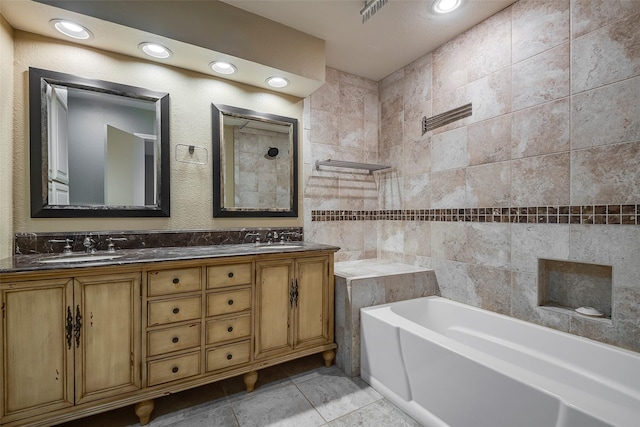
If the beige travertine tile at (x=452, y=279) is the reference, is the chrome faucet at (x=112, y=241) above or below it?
above

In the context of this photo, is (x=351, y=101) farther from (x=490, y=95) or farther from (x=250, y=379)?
(x=250, y=379)

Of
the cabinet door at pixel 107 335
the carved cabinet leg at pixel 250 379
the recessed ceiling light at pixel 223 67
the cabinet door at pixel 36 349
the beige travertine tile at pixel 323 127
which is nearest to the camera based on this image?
the cabinet door at pixel 36 349

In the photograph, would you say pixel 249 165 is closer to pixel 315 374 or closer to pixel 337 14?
pixel 337 14

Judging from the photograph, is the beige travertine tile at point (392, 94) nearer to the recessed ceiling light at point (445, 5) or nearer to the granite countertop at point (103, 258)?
the recessed ceiling light at point (445, 5)

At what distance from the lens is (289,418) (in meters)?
1.62

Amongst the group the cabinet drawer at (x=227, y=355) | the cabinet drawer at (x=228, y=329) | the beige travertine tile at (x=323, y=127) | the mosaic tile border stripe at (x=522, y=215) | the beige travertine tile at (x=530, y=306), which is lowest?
the cabinet drawer at (x=227, y=355)

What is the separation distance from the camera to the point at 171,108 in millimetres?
2107

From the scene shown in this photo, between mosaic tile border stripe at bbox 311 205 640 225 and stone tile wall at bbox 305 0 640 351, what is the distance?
1cm

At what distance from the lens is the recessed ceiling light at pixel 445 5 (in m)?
1.90

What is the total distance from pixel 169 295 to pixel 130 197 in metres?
0.82

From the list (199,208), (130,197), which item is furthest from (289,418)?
(130,197)

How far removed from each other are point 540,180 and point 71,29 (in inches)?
119

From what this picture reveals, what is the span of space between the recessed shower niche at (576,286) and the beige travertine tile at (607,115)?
712 millimetres

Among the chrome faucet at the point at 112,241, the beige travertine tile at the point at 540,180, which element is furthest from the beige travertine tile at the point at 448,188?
the chrome faucet at the point at 112,241
